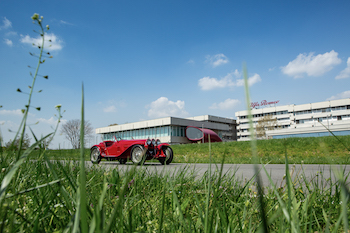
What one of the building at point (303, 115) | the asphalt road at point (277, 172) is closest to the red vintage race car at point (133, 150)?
the asphalt road at point (277, 172)

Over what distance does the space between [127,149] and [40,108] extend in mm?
8555

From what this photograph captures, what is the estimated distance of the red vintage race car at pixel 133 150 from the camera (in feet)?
29.6

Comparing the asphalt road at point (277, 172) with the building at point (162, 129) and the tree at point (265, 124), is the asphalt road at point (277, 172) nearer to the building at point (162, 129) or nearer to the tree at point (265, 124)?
the building at point (162, 129)

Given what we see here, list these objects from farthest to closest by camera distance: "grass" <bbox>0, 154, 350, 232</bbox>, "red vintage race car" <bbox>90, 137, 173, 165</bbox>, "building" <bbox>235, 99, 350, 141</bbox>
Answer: "building" <bbox>235, 99, 350, 141</bbox> < "red vintage race car" <bbox>90, 137, 173, 165</bbox> < "grass" <bbox>0, 154, 350, 232</bbox>

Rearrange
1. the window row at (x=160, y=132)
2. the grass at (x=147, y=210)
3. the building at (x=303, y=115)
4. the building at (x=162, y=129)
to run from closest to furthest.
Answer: the grass at (x=147, y=210), the building at (x=162, y=129), the window row at (x=160, y=132), the building at (x=303, y=115)

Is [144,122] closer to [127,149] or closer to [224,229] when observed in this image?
[127,149]

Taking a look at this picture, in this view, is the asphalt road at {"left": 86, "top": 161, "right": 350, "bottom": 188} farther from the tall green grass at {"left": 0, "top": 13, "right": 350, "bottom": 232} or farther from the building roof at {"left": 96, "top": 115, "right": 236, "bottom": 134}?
the building roof at {"left": 96, "top": 115, "right": 236, "bottom": 134}

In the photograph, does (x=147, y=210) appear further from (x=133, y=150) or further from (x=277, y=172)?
(x=133, y=150)

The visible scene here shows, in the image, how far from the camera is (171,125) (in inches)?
2045

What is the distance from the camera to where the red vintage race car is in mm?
9031

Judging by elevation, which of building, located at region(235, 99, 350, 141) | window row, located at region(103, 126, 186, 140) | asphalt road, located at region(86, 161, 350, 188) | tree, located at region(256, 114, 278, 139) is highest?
building, located at region(235, 99, 350, 141)

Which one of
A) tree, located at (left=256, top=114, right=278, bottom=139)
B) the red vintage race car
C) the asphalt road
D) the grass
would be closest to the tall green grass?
the grass

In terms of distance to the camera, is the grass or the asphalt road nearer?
the grass

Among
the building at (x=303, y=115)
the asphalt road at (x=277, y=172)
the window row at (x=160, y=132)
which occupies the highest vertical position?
the building at (x=303, y=115)
